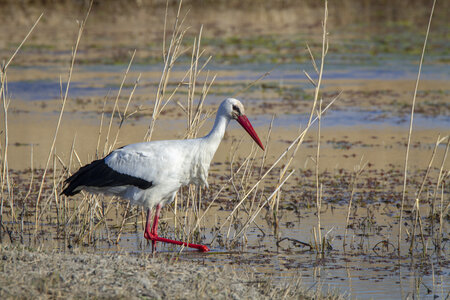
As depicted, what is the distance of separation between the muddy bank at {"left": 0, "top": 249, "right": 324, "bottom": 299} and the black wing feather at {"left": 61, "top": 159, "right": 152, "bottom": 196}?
48.8 inches

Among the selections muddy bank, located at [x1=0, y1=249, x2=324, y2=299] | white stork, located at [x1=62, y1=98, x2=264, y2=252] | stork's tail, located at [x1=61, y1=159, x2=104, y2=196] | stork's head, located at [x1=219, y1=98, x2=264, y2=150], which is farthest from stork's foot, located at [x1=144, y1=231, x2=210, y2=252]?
muddy bank, located at [x1=0, y1=249, x2=324, y2=299]

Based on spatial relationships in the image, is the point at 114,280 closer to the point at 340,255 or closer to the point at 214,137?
the point at 214,137

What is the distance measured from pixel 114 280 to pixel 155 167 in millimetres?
1902

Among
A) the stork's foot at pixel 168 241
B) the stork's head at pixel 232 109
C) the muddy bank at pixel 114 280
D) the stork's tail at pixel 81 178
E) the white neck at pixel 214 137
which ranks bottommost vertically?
the muddy bank at pixel 114 280

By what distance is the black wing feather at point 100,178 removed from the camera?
670 centimetres

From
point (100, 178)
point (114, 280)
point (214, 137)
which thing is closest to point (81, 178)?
point (100, 178)

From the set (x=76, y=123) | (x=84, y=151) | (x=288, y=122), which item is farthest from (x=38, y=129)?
(x=288, y=122)

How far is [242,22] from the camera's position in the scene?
96.0 feet

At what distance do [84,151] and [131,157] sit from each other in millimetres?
4368

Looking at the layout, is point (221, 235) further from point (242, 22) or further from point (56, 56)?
point (242, 22)

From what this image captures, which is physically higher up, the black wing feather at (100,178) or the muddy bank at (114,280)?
the black wing feather at (100,178)

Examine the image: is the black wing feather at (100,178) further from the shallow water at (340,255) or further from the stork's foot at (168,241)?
the shallow water at (340,255)

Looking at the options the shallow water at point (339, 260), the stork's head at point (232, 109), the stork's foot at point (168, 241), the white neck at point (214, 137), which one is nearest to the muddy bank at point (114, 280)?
the shallow water at point (339, 260)

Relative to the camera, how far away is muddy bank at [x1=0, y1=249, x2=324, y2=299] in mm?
4684
